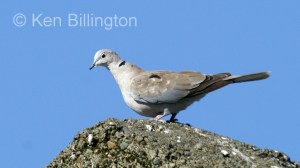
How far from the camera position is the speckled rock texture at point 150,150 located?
13562mm

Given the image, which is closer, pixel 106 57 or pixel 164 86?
pixel 164 86

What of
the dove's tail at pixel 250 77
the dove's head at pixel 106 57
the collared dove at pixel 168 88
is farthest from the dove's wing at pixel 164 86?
the dove's head at pixel 106 57

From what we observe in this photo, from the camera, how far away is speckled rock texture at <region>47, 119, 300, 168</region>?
44.5 ft

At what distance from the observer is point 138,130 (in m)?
14.2

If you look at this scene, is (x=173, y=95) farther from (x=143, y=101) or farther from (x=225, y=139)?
(x=225, y=139)

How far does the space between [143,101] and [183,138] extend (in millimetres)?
3686

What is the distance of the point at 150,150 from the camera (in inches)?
534

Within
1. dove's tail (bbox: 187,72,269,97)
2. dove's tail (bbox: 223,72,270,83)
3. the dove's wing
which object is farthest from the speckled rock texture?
dove's tail (bbox: 223,72,270,83)

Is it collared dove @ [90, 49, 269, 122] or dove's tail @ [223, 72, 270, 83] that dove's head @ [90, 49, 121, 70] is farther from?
dove's tail @ [223, 72, 270, 83]

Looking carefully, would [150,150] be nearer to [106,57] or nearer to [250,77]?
[250,77]

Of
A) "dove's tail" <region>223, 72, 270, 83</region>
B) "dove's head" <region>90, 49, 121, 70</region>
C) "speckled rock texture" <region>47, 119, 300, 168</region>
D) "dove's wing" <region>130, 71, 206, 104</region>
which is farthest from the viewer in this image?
"dove's head" <region>90, 49, 121, 70</region>

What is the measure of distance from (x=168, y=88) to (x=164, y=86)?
0.11 m

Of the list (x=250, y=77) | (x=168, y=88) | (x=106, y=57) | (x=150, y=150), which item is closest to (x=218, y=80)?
(x=250, y=77)

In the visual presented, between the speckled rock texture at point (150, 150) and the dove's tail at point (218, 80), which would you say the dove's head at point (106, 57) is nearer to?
the dove's tail at point (218, 80)
